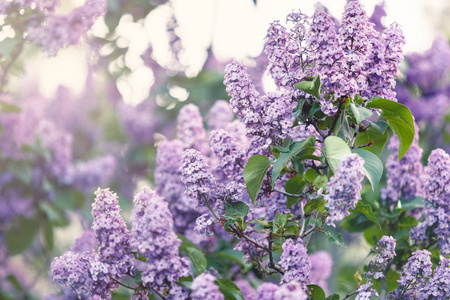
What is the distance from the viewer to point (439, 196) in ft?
6.50

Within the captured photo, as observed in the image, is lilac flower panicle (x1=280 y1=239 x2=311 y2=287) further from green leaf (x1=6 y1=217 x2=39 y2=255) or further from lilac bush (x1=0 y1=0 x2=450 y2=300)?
green leaf (x1=6 y1=217 x2=39 y2=255)

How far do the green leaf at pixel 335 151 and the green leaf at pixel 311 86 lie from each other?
0.53 ft

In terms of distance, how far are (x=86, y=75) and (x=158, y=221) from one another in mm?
4159

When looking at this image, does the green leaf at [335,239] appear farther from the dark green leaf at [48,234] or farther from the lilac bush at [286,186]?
the dark green leaf at [48,234]

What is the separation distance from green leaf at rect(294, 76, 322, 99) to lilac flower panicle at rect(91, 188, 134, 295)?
0.68 m

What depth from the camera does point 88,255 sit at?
5.45ft

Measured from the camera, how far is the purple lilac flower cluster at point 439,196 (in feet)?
6.38

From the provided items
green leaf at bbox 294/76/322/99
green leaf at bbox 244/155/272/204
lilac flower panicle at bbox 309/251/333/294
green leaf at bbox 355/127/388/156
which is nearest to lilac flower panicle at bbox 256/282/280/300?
green leaf at bbox 244/155/272/204

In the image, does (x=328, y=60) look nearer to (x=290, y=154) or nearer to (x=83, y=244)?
(x=290, y=154)

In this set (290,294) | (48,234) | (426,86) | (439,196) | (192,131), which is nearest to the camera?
(290,294)

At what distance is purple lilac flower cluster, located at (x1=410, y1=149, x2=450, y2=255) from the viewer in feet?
6.38

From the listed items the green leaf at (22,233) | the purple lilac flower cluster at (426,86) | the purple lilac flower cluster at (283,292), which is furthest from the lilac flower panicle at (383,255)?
the green leaf at (22,233)

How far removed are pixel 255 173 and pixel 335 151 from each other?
0.94 feet

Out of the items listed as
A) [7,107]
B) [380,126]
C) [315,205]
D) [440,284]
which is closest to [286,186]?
[315,205]
